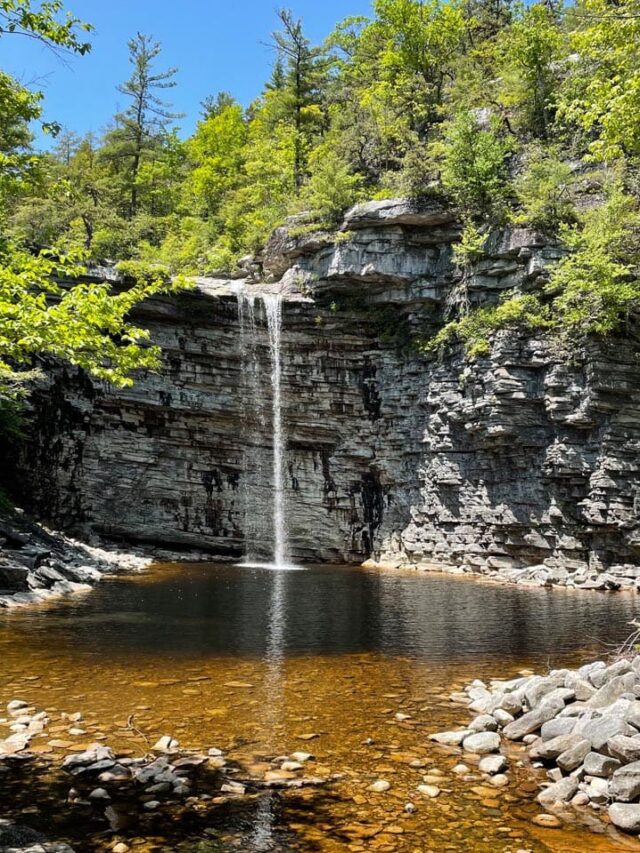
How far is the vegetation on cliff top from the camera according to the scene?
8258 mm

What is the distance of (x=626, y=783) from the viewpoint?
5309 mm

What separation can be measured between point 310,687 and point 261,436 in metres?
22.7

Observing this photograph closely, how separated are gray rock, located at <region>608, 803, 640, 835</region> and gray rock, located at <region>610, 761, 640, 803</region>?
106 millimetres

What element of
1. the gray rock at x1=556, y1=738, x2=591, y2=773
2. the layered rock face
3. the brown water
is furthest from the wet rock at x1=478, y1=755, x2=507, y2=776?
the layered rock face

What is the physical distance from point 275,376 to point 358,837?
2665 cm

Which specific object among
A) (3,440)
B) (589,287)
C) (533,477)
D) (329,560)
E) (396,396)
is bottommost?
(329,560)

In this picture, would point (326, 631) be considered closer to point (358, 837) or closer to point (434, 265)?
point (358, 837)

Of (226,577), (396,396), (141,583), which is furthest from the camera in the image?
(396,396)

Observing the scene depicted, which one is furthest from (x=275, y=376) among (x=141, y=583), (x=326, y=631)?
(x=326, y=631)

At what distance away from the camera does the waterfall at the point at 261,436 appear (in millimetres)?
30375

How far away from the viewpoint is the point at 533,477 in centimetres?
2567

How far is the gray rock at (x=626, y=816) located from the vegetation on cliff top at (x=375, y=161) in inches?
258

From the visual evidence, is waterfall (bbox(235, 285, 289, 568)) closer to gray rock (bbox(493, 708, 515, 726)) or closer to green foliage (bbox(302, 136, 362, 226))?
green foliage (bbox(302, 136, 362, 226))

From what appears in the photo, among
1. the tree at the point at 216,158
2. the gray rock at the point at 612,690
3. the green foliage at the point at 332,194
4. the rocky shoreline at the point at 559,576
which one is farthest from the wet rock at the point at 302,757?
the tree at the point at 216,158
